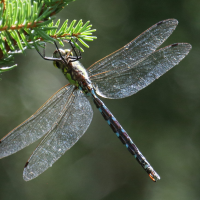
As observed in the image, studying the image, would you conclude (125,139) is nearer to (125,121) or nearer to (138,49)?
(138,49)

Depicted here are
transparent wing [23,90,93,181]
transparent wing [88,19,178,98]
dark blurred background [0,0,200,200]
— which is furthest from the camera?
dark blurred background [0,0,200,200]

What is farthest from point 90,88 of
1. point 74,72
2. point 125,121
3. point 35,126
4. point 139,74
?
point 125,121

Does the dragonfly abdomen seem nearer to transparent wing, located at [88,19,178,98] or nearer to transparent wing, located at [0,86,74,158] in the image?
transparent wing, located at [88,19,178,98]

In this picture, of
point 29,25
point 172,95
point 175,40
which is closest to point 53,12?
point 29,25

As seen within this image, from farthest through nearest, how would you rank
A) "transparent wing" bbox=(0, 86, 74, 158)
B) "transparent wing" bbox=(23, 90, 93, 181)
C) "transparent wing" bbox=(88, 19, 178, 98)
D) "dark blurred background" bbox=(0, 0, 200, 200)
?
"dark blurred background" bbox=(0, 0, 200, 200)
"transparent wing" bbox=(88, 19, 178, 98)
"transparent wing" bbox=(23, 90, 93, 181)
"transparent wing" bbox=(0, 86, 74, 158)

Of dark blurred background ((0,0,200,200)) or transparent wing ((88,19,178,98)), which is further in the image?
dark blurred background ((0,0,200,200))

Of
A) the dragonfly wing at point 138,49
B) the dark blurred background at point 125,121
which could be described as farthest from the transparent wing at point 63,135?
the dark blurred background at point 125,121

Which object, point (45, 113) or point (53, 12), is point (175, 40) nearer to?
point (45, 113)

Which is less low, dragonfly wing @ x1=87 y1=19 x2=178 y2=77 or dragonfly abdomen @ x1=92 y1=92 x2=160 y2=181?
dragonfly wing @ x1=87 y1=19 x2=178 y2=77

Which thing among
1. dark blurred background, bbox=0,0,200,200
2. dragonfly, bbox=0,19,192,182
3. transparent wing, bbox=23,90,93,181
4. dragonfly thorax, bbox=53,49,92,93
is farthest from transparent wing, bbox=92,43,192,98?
dark blurred background, bbox=0,0,200,200
